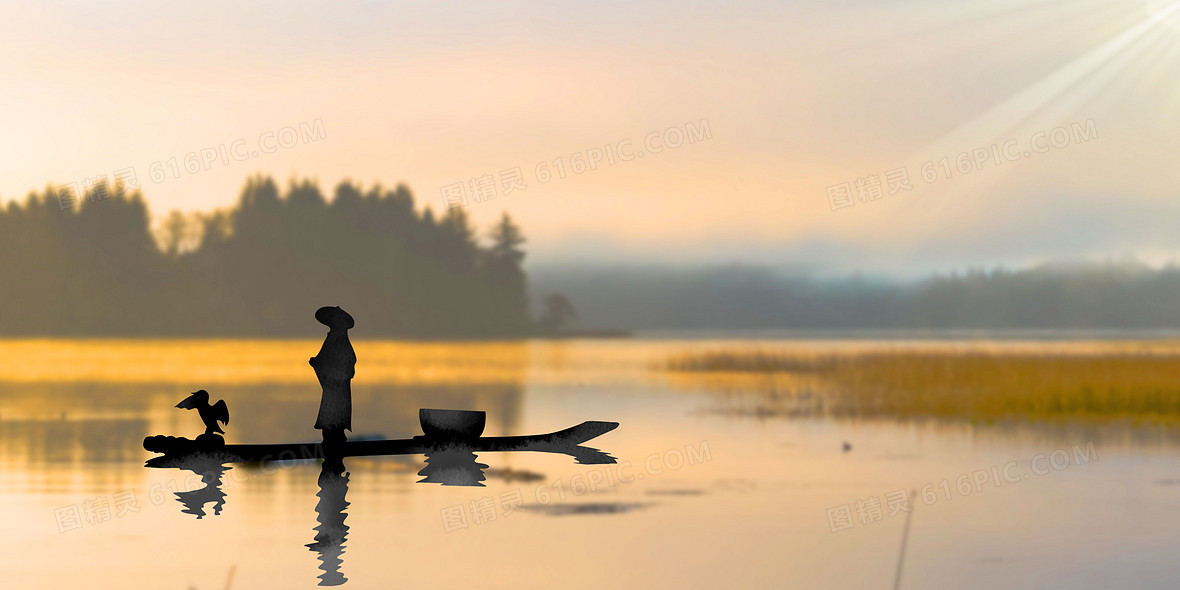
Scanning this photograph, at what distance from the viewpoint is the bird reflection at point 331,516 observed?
1605 centimetres

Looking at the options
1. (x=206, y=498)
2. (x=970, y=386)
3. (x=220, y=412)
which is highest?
(x=220, y=412)

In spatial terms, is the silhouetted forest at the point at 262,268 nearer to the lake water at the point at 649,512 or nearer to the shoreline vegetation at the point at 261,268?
the shoreline vegetation at the point at 261,268

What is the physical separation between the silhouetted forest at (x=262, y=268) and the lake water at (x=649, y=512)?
96494 millimetres

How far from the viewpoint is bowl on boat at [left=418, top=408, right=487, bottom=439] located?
1761 cm

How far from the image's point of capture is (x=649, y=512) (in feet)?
62.0

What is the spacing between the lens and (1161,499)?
20.0 m

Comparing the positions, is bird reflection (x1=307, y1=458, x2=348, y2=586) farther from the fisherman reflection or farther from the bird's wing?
the bird's wing

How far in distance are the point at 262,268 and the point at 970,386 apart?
10302 cm

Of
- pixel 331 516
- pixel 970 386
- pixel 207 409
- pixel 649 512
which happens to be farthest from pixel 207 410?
pixel 970 386

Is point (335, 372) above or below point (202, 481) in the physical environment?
above

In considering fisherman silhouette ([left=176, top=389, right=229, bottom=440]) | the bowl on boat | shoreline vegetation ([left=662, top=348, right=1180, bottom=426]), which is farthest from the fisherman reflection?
shoreline vegetation ([left=662, top=348, right=1180, bottom=426])

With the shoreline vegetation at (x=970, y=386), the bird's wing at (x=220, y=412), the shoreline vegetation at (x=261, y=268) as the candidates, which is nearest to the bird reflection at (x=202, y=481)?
the bird's wing at (x=220, y=412)

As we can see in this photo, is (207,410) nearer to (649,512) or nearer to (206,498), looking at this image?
(206,498)

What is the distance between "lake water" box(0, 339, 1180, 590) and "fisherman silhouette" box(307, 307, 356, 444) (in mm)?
1034
